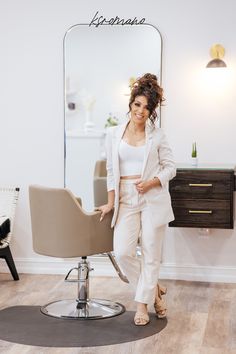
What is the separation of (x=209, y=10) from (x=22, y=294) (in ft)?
7.74

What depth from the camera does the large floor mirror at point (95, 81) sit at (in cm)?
516

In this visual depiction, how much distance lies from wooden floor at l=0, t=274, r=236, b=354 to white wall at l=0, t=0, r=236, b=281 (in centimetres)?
26

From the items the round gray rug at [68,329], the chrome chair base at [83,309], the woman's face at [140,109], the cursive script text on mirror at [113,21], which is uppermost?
the cursive script text on mirror at [113,21]

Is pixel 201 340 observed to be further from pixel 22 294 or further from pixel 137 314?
pixel 22 294

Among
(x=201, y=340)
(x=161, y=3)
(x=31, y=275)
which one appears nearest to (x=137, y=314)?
(x=201, y=340)

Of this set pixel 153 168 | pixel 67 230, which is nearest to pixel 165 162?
pixel 153 168

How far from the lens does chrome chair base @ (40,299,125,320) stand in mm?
4179

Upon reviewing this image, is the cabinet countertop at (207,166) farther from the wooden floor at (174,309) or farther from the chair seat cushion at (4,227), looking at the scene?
the chair seat cushion at (4,227)

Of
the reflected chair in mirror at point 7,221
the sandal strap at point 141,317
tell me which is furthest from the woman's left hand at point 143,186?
the reflected chair in mirror at point 7,221

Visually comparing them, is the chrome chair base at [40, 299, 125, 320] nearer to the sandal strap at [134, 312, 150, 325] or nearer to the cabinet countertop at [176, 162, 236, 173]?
the sandal strap at [134, 312, 150, 325]

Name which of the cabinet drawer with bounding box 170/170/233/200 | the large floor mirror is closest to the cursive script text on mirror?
the large floor mirror

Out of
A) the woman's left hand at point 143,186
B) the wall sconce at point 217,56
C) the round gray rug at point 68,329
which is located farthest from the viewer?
the wall sconce at point 217,56

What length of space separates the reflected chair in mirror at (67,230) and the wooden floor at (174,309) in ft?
1.25

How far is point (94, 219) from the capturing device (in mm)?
4117
